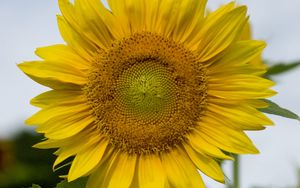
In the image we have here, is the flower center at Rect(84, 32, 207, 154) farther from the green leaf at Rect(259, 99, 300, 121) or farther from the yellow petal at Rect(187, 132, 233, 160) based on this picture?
the green leaf at Rect(259, 99, 300, 121)

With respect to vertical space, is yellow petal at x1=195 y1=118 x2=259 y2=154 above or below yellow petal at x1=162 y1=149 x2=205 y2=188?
above

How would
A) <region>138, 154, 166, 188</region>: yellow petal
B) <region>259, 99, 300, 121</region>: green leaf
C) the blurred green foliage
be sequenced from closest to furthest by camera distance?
<region>259, 99, 300, 121</region>: green leaf < <region>138, 154, 166, 188</region>: yellow petal < the blurred green foliage

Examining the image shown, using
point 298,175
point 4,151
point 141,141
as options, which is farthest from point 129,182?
point 4,151

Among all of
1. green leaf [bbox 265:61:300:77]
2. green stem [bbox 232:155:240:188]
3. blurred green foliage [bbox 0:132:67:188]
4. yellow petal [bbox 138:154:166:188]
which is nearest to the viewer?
yellow petal [bbox 138:154:166:188]

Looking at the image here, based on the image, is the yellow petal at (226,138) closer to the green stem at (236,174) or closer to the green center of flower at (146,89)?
the green center of flower at (146,89)

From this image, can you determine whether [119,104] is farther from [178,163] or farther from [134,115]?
[178,163]

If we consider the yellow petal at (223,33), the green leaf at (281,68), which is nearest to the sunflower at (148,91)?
the yellow petal at (223,33)

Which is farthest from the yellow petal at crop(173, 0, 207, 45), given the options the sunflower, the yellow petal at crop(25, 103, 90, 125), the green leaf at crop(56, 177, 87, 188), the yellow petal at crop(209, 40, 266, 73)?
the green leaf at crop(56, 177, 87, 188)
